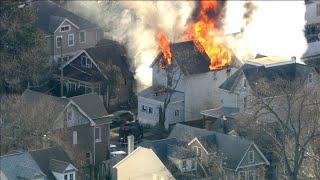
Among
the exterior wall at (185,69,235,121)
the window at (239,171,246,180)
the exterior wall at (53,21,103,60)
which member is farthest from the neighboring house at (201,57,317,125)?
the exterior wall at (53,21,103,60)

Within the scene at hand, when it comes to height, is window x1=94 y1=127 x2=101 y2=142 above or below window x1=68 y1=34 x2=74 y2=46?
below

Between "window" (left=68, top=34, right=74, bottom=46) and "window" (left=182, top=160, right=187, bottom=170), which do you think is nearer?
"window" (left=182, top=160, right=187, bottom=170)

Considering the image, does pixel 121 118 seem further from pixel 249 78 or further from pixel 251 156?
pixel 251 156

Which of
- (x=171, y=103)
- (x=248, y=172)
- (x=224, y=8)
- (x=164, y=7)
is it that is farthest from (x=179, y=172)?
(x=164, y=7)

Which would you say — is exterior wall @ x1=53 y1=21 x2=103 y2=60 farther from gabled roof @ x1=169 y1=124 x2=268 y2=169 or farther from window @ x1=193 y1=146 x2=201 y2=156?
window @ x1=193 y1=146 x2=201 y2=156

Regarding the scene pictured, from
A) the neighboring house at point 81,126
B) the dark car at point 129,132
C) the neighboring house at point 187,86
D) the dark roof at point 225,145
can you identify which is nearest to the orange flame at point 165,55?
the neighboring house at point 187,86

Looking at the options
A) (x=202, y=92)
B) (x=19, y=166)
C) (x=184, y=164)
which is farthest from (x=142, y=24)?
(x=19, y=166)
